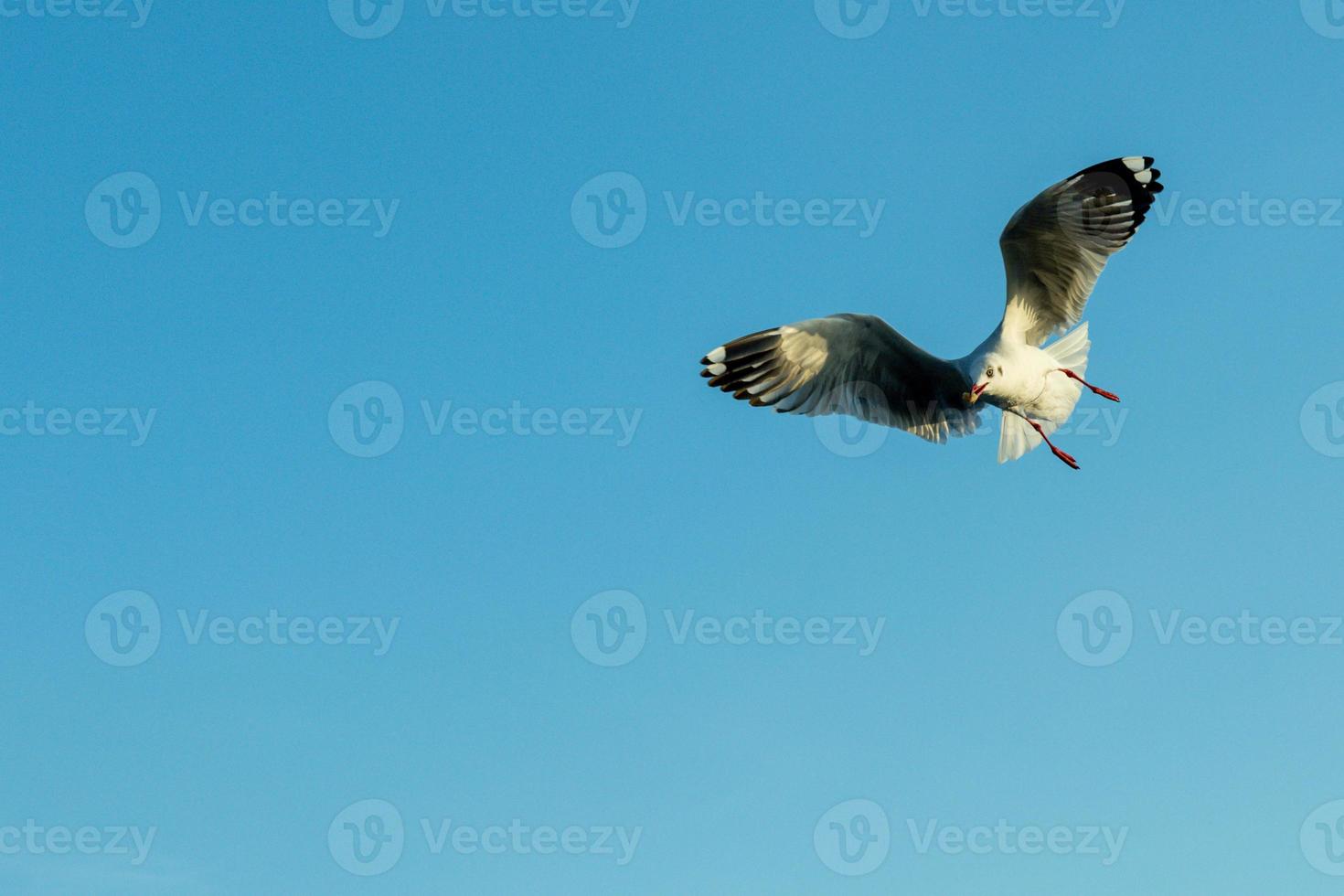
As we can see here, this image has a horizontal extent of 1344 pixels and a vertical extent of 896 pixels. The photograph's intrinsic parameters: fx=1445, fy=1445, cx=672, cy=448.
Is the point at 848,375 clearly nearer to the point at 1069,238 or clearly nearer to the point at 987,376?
the point at 987,376

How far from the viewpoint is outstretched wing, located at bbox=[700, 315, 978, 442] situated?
10.8 m

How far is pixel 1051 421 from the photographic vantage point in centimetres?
1133

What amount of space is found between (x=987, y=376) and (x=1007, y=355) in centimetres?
32

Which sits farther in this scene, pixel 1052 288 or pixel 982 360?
pixel 1052 288

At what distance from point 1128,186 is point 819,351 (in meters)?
2.82

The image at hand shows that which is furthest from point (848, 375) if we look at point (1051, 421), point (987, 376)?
point (1051, 421)

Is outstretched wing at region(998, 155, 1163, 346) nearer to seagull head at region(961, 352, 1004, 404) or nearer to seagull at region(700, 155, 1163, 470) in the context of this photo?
seagull at region(700, 155, 1163, 470)

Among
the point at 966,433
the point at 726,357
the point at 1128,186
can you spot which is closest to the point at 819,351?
the point at 726,357

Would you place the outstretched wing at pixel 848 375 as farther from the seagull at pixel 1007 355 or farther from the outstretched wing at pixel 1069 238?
the outstretched wing at pixel 1069 238

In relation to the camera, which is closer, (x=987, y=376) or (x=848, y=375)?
(x=987, y=376)

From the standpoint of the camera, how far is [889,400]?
1149cm

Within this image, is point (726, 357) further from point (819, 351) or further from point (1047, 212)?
point (1047, 212)

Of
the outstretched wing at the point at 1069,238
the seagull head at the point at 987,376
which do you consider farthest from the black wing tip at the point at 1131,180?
the seagull head at the point at 987,376

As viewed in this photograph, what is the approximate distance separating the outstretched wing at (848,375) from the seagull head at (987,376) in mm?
220
